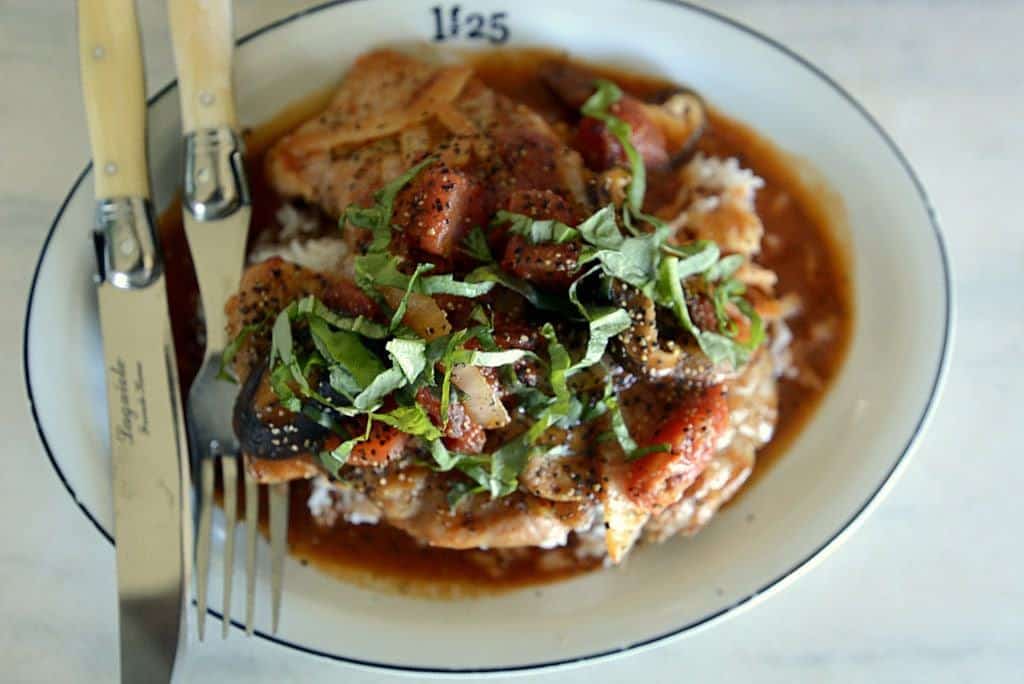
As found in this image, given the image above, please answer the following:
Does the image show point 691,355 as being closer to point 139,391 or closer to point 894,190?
point 894,190

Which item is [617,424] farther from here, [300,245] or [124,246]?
[124,246]

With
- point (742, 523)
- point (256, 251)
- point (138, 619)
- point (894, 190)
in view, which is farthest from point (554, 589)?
point (894, 190)

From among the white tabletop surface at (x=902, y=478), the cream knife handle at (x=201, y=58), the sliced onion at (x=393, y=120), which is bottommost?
the white tabletop surface at (x=902, y=478)

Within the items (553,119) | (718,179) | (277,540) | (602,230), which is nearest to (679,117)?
(718,179)

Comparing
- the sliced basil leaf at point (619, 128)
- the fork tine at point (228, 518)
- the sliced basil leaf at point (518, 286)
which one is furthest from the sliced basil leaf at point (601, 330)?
the fork tine at point (228, 518)

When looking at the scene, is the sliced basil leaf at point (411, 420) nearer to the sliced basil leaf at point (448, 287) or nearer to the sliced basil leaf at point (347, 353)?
the sliced basil leaf at point (347, 353)

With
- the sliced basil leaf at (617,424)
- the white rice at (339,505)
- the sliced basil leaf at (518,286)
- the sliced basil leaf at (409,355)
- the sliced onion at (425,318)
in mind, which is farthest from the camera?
the white rice at (339,505)
